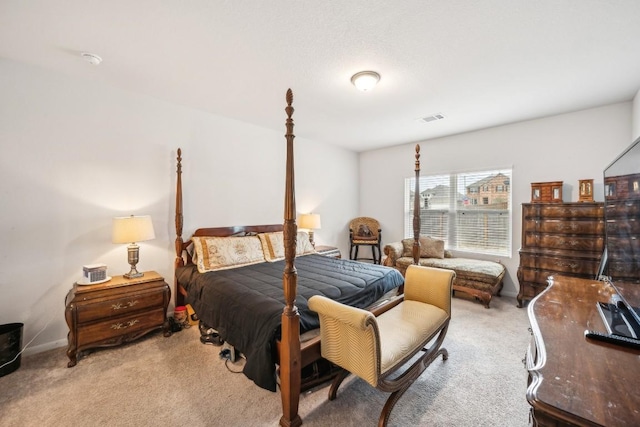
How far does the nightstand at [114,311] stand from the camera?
2238 millimetres

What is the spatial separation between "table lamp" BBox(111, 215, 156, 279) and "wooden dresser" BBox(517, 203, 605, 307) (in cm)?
446

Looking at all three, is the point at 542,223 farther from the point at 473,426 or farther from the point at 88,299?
the point at 88,299

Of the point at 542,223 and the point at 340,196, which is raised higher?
the point at 340,196

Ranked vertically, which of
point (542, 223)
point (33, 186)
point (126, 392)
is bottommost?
point (126, 392)

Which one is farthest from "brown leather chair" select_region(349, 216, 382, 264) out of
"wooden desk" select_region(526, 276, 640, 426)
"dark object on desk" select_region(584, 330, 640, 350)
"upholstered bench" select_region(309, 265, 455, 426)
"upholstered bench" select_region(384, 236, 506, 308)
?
"dark object on desk" select_region(584, 330, 640, 350)

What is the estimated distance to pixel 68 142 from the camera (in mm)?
2580

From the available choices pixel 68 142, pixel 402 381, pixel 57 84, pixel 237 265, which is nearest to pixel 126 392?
pixel 237 265

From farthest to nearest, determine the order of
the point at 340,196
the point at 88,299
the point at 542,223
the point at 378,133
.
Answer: the point at 340,196
the point at 378,133
the point at 542,223
the point at 88,299

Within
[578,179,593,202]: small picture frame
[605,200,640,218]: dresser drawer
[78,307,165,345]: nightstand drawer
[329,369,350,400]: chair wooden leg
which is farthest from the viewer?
[578,179,593,202]: small picture frame

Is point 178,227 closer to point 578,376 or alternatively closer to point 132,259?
point 132,259

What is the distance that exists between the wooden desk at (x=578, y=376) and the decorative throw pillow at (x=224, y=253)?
2.71 metres

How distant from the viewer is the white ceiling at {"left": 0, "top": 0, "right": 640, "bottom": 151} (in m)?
1.70

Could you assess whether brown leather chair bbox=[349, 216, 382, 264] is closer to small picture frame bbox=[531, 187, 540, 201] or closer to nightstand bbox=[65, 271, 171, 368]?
small picture frame bbox=[531, 187, 540, 201]

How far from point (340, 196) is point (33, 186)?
14.2 feet
